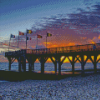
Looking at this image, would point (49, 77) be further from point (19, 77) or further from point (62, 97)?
point (62, 97)

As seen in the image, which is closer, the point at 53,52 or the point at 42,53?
the point at 53,52

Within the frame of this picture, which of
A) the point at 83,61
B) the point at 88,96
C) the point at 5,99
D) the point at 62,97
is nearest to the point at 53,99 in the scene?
the point at 62,97

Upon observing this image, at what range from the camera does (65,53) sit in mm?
22547

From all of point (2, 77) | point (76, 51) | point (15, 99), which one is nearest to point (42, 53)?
point (76, 51)

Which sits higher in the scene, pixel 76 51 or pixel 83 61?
pixel 76 51

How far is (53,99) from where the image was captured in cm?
1030

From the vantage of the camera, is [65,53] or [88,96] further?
[65,53]

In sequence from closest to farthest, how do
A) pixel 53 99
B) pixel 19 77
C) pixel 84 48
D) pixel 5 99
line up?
1. pixel 53 99
2. pixel 5 99
3. pixel 84 48
4. pixel 19 77

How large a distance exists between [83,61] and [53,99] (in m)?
12.1

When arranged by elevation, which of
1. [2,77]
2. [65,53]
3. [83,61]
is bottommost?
[2,77]

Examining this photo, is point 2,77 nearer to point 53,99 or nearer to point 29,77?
point 29,77

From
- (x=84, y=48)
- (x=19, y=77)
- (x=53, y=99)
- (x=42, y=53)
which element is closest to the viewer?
(x=53, y=99)

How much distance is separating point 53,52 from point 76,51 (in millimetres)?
5069

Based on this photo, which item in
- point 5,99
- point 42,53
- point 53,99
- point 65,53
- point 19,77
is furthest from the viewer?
point 42,53
